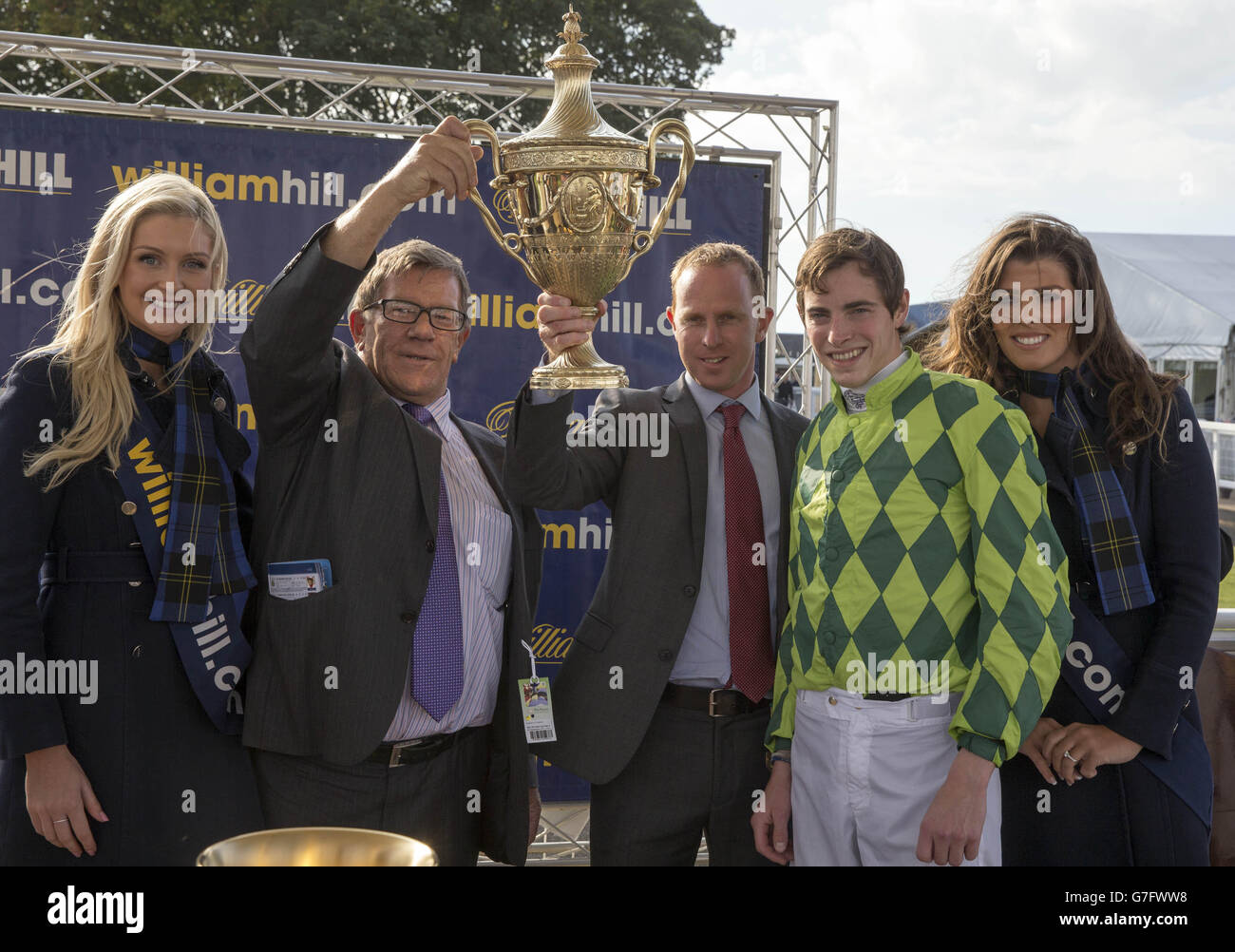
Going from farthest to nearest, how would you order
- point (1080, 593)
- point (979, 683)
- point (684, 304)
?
1. point (684, 304)
2. point (1080, 593)
3. point (979, 683)

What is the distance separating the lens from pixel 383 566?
2.29m

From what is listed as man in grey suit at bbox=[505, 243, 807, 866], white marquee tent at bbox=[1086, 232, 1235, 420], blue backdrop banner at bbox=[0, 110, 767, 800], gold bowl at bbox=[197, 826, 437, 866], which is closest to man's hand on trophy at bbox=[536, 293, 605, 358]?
man in grey suit at bbox=[505, 243, 807, 866]

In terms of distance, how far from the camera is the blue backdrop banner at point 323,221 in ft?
13.6

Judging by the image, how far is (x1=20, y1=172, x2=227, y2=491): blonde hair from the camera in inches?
80.7

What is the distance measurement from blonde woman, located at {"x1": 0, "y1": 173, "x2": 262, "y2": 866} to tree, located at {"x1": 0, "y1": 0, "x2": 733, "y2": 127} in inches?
399

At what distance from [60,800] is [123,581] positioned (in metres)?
0.43

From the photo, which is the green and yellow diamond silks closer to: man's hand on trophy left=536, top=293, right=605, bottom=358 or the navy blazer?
the navy blazer

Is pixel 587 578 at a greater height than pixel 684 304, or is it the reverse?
pixel 684 304

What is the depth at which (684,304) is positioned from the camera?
2.58m

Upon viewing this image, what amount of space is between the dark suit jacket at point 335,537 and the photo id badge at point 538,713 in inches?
2.2

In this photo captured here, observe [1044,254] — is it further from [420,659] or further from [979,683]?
[420,659]
